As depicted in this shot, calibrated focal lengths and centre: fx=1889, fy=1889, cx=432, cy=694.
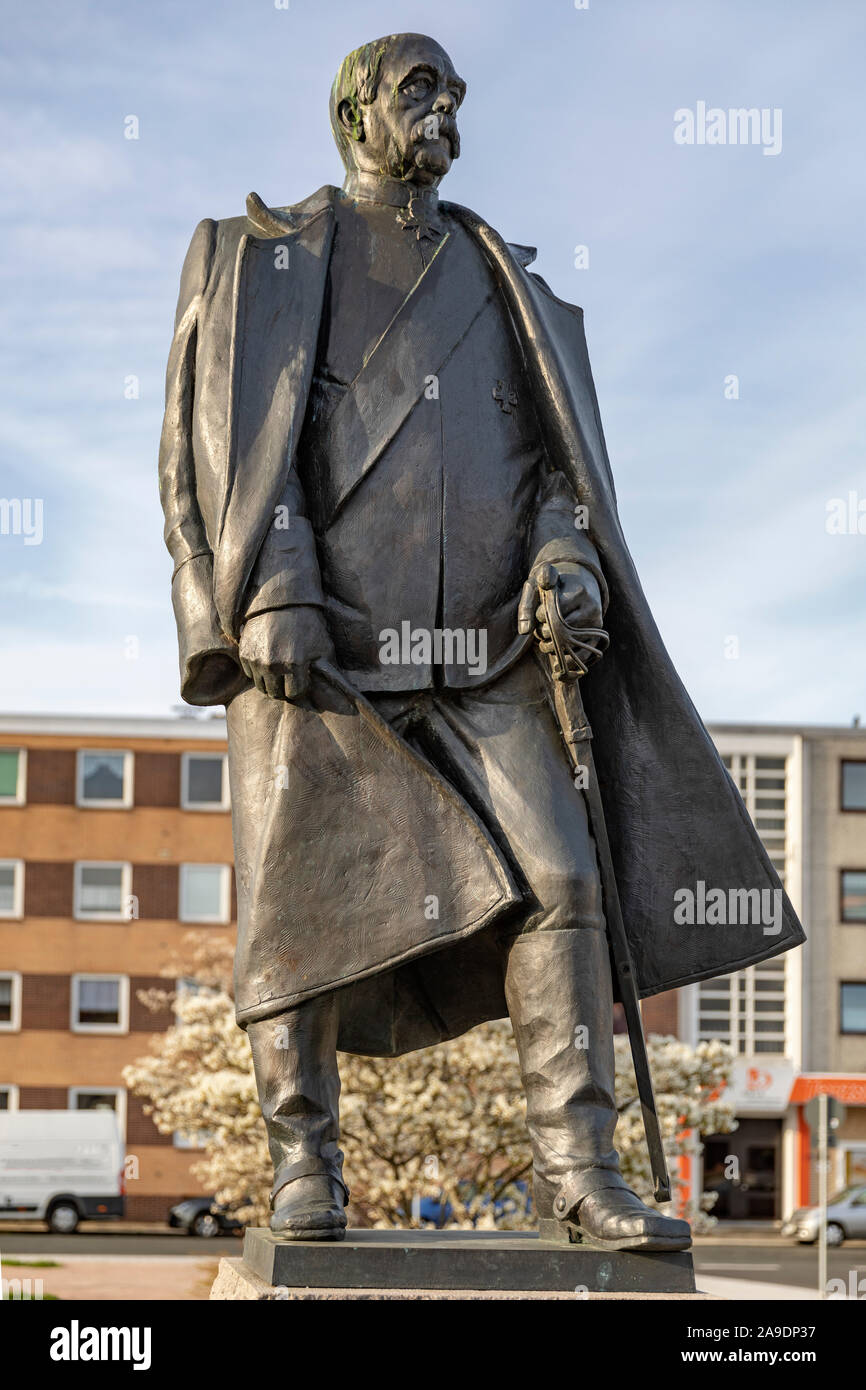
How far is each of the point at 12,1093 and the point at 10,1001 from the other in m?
2.08

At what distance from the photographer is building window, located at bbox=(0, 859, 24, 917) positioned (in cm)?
4372

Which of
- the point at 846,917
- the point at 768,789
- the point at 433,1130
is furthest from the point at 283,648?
the point at 846,917

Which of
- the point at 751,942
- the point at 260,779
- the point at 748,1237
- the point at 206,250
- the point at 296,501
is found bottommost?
the point at 748,1237

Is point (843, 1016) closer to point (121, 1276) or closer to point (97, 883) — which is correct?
point (97, 883)

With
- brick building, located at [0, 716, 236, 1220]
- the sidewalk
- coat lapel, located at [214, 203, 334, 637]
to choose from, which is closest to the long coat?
coat lapel, located at [214, 203, 334, 637]

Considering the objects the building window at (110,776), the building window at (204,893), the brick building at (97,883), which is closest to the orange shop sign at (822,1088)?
the brick building at (97,883)

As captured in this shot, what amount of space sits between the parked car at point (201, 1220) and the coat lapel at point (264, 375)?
1360 inches

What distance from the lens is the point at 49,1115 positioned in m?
37.6

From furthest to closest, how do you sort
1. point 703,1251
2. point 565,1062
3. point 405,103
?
point 703,1251 < point 405,103 < point 565,1062

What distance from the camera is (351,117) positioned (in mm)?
5012

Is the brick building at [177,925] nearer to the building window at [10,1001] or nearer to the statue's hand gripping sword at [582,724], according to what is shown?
the building window at [10,1001]
